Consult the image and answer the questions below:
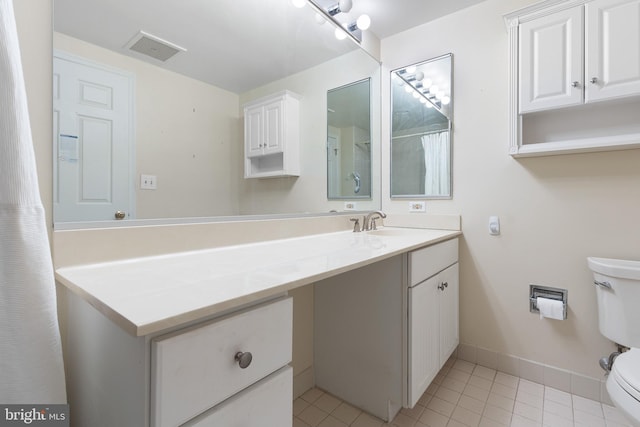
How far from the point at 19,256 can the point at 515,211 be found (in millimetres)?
2072

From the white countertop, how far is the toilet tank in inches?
36.8

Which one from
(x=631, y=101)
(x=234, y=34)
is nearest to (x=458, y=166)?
(x=631, y=101)

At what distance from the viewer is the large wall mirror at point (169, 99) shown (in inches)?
35.2

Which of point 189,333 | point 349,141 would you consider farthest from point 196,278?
point 349,141

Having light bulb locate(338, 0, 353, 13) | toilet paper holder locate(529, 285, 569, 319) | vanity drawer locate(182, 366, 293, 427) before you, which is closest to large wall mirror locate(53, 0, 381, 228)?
light bulb locate(338, 0, 353, 13)

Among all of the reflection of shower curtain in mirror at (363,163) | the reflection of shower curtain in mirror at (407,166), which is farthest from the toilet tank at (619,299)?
the reflection of shower curtain in mirror at (363,163)

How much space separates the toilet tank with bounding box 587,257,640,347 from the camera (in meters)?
1.29

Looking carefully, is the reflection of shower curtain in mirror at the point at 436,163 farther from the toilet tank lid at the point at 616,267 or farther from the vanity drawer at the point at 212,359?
the vanity drawer at the point at 212,359

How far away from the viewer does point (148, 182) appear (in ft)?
3.42

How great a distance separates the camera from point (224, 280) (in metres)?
0.74

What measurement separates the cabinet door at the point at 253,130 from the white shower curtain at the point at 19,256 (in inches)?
30.5

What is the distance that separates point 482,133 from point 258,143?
1.35 meters

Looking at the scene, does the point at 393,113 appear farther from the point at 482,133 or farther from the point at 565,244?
the point at 565,244
